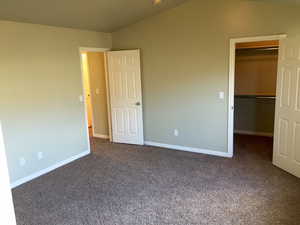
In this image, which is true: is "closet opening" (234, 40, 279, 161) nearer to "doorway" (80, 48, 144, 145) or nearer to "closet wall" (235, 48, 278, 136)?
"closet wall" (235, 48, 278, 136)

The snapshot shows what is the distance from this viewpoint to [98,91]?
5973 mm

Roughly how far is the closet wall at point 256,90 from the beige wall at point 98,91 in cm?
329

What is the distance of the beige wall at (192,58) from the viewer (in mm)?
4031

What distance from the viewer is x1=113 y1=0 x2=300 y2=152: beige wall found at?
4.03 meters

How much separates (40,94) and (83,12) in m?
1.50

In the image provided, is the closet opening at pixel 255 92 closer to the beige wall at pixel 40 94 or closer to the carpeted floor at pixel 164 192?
the carpeted floor at pixel 164 192

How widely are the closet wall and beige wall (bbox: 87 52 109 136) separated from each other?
3.29 meters

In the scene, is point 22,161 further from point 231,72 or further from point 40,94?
point 231,72

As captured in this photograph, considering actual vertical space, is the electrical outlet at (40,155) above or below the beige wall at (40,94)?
below

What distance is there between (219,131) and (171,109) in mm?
1078

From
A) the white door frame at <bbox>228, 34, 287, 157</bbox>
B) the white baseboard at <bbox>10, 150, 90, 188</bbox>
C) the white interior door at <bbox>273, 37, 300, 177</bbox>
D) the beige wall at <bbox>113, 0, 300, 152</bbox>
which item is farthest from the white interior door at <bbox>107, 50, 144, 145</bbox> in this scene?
the white interior door at <bbox>273, 37, 300, 177</bbox>

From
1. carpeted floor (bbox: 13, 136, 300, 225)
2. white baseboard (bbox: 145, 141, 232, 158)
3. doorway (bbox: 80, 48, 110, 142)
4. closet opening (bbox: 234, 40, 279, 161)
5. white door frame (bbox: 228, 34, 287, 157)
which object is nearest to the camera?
carpeted floor (bbox: 13, 136, 300, 225)

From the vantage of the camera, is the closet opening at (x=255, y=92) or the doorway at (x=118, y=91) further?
the closet opening at (x=255, y=92)

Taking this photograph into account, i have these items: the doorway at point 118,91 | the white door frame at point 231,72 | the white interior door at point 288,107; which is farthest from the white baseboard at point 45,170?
the white interior door at point 288,107
